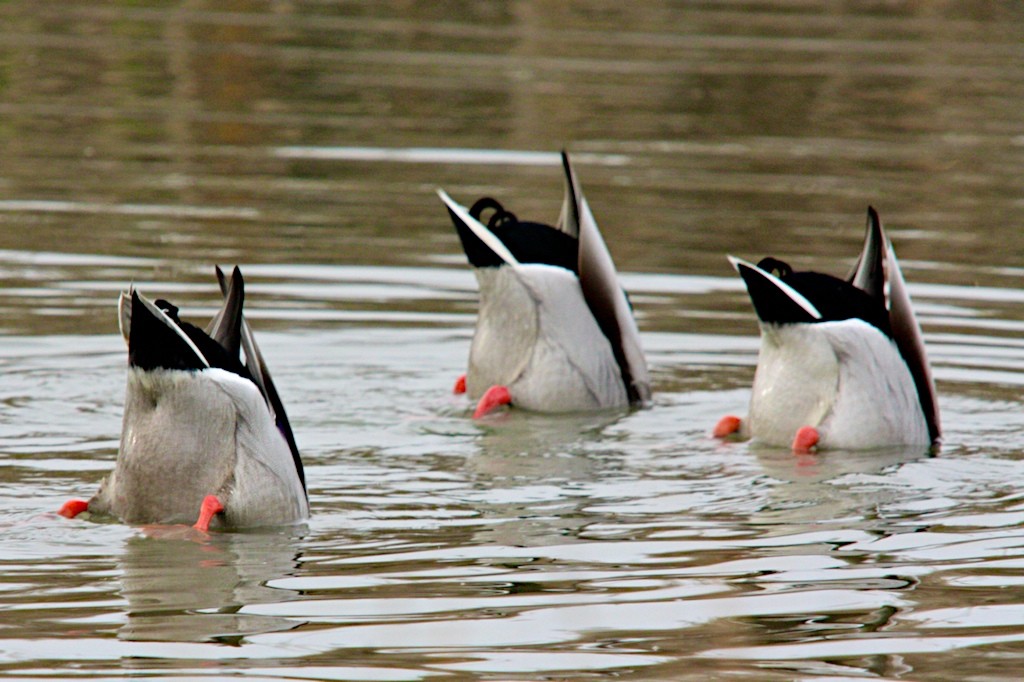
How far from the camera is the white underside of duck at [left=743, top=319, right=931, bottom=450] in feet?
26.9

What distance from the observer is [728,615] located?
552 centimetres

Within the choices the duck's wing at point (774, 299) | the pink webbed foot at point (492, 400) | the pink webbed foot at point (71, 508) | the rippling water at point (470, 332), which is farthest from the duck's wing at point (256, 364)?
the pink webbed foot at point (492, 400)

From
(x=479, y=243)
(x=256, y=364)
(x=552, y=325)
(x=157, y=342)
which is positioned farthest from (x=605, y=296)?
(x=157, y=342)

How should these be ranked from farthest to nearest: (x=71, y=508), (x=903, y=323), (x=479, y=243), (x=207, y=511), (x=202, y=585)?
(x=479, y=243) → (x=903, y=323) → (x=71, y=508) → (x=207, y=511) → (x=202, y=585)

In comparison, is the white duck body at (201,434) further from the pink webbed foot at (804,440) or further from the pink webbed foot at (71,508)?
the pink webbed foot at (804,440)

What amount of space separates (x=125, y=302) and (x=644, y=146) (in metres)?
11.6

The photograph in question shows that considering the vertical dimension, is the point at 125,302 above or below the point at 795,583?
above

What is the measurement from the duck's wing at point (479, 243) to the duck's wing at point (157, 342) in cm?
267

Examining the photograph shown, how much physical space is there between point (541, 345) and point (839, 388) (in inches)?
→ 59.8

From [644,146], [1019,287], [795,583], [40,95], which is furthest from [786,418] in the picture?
[40,95]

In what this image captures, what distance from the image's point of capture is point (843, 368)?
8.25 meters

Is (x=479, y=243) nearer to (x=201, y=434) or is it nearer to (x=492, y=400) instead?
(x=492, y=400)

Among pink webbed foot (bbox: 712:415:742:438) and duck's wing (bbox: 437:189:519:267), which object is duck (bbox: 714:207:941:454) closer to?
pink webbed foot (bbox: 712:415:742:438)

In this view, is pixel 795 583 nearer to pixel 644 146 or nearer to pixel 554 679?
pixel 554 679
